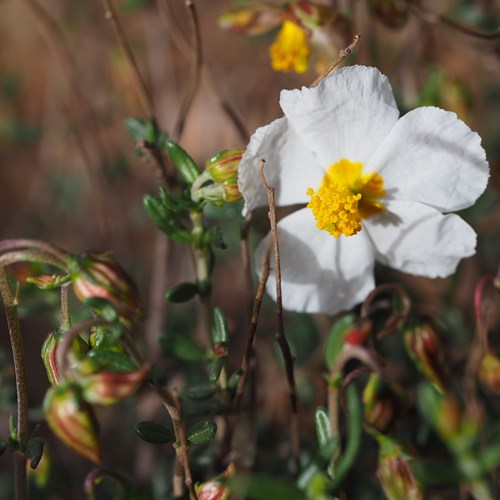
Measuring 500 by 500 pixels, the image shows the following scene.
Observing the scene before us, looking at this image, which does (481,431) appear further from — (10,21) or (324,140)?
(10,21)

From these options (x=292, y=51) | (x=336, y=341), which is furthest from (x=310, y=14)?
(x=336, y=341)

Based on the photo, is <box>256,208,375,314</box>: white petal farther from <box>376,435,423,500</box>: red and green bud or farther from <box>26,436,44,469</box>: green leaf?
<box>26,436,44,469</box>: green leaf

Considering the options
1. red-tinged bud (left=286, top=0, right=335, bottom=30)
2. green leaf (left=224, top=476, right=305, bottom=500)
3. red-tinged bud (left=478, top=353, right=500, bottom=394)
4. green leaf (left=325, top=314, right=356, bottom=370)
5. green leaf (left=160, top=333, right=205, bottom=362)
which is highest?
red-tinged bud (left=286, top=0, right=335, bottom=30)

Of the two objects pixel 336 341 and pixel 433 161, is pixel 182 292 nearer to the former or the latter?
pixel 336 341

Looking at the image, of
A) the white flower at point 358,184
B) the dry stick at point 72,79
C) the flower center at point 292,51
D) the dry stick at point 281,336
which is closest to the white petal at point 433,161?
the white flower at point 358,184

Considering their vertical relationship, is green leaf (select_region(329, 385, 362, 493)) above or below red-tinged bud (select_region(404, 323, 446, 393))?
above

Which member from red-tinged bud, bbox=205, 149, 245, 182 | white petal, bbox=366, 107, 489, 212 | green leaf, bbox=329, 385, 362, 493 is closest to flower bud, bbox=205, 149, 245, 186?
red-tinged bud, bbox=205, 149, 245, 182

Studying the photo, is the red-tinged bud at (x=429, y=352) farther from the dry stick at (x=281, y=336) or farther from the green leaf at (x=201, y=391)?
the green leaf at (x=201, y=391)
